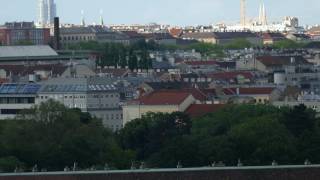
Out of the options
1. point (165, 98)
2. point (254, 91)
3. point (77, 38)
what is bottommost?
point (165, 98)

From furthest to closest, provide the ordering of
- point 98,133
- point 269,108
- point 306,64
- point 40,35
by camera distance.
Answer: point 40,35, point 306,64, point 269,108, point 98,133

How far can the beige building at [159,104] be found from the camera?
165 ft

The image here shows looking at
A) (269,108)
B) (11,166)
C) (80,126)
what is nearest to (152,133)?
(80,126)

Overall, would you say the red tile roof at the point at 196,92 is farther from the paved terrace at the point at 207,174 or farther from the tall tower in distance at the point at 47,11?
the tall tower in distance at the point at 47,11

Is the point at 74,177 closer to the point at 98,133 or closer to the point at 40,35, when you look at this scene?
the point at 98,133

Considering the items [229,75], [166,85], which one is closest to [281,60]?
[229,75]

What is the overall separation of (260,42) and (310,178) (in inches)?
4125

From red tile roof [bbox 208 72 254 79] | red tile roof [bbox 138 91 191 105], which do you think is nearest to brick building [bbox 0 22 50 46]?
red tile roof [bbox 208 72 254 79]

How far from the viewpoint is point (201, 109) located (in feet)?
159

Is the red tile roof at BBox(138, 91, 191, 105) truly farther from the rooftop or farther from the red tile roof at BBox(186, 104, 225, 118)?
the rooftop

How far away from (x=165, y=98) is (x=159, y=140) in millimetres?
14486

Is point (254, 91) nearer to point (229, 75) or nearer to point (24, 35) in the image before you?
point (229, 75)

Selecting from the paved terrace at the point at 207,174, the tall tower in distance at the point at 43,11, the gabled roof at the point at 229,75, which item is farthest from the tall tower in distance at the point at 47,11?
the paved terrace at the point at 207,174

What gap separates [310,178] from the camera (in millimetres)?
23641
